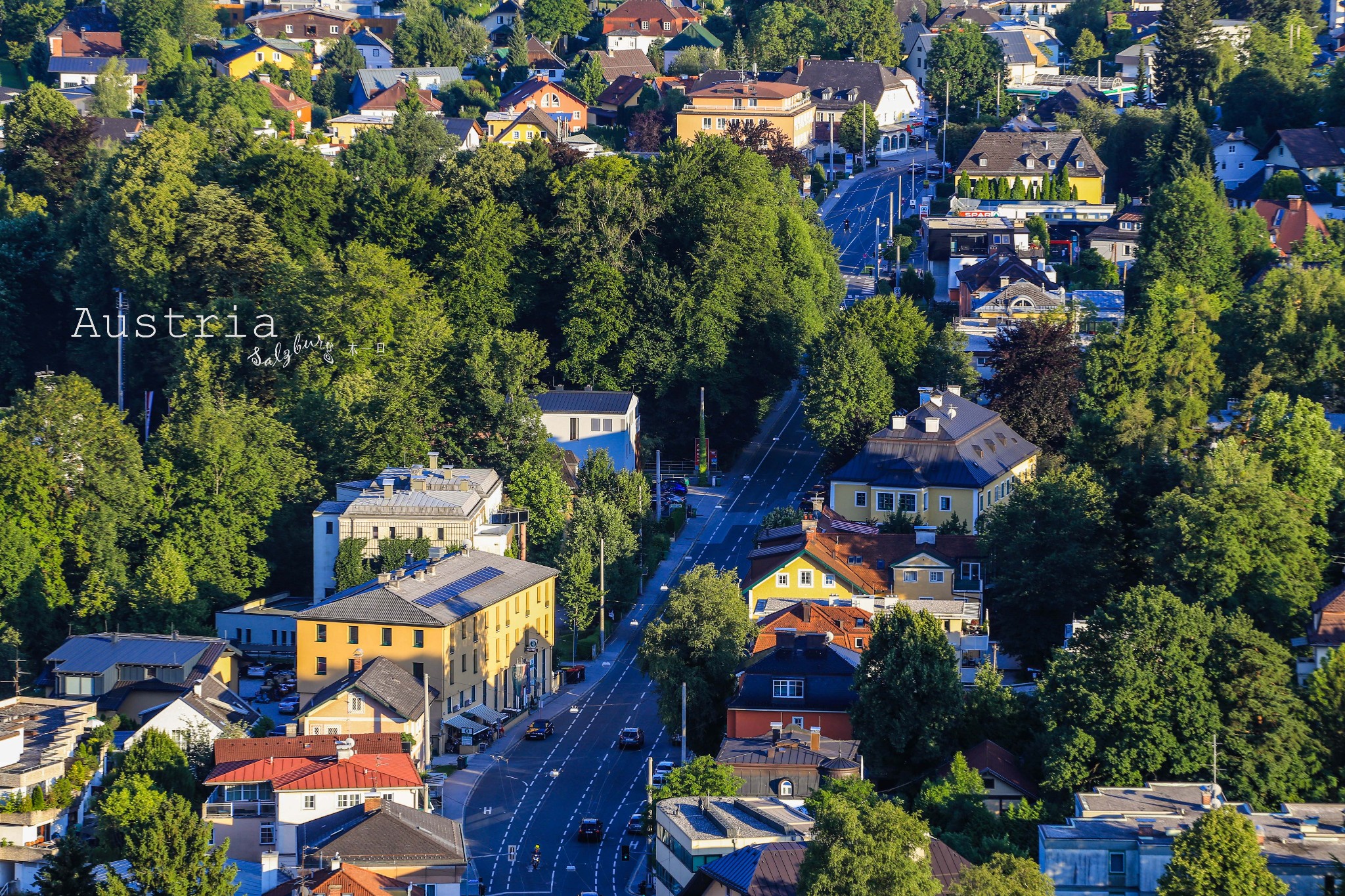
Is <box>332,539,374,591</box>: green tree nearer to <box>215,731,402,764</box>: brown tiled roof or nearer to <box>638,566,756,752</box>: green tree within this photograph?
<box>638,566,756,752</box>: green tree

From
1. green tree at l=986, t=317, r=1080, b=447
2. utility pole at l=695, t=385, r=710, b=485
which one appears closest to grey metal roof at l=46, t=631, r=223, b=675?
utility pole at l=695, t=385, r=710, b=485

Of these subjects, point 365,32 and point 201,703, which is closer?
point 201,703

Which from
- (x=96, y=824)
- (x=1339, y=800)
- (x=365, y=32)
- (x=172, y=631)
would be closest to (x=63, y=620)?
(x=172, y=631)

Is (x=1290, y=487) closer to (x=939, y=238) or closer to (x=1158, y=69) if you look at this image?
(x=939, y=238)

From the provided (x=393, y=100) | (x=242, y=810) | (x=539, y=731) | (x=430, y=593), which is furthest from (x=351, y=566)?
(x=393, y=100)

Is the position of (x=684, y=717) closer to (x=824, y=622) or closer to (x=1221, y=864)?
(x=824, y=622)

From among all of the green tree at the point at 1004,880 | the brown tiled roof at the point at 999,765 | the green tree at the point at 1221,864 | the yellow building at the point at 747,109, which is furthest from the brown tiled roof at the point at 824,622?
the yellow building at the point at 747,109
